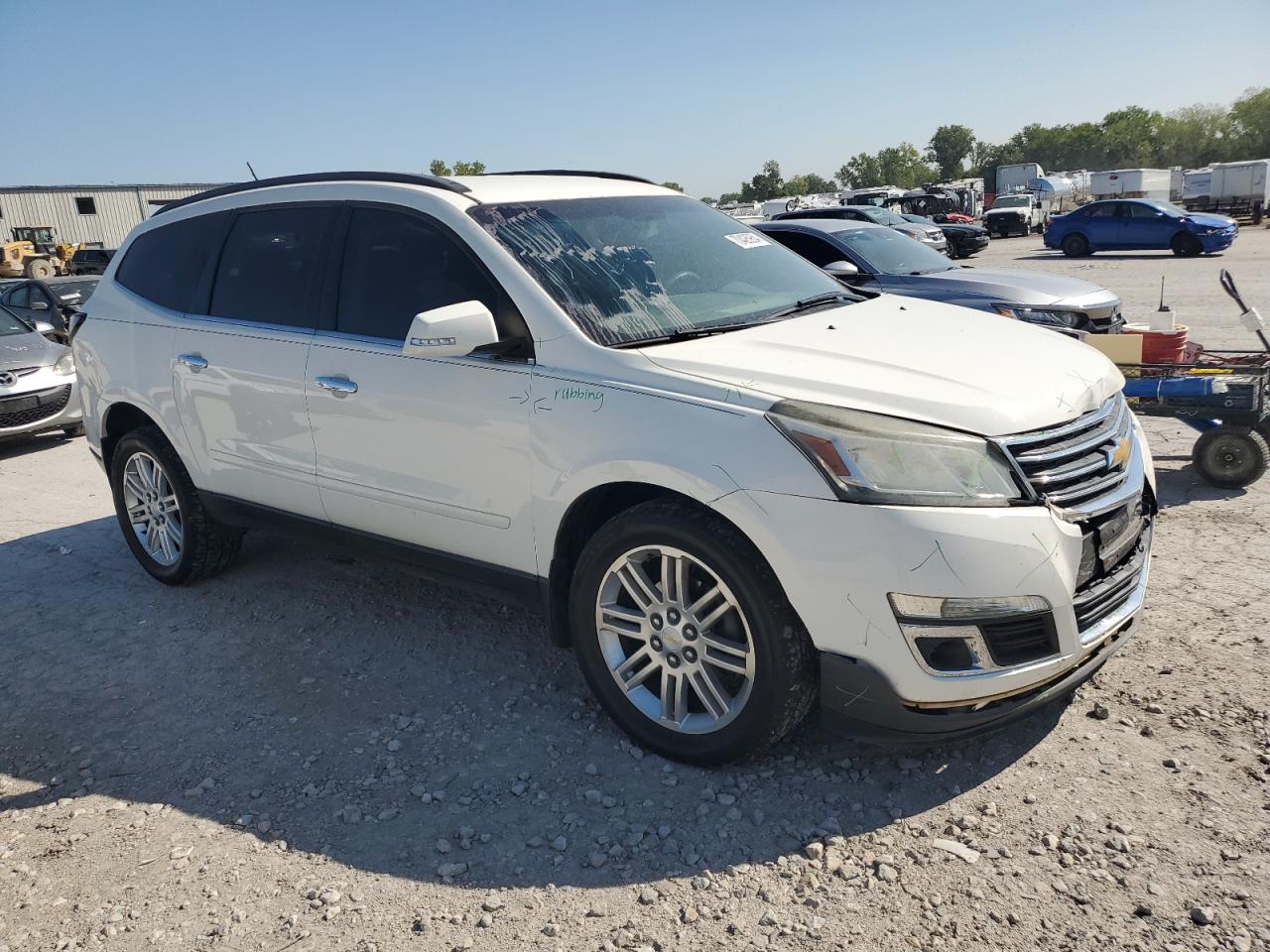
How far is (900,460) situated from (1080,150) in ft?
441

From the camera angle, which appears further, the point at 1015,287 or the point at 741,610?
the point at 1015,287

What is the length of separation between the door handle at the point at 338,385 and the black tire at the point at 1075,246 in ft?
93.7

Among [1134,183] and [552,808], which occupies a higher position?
[1134,183]

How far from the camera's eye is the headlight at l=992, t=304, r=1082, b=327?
7918 millimetres

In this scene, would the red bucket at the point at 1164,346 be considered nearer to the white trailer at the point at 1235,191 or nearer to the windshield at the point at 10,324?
the windshield at the point at 10,324

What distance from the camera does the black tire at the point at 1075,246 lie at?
28109 mm

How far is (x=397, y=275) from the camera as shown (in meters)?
3.91

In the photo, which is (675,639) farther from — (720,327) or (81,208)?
(81,208)

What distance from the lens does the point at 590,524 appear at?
3.48 metres

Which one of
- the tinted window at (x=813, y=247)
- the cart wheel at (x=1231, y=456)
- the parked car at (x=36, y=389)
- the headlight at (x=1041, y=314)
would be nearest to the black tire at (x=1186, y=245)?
the tinted window at (x=813, y=247)

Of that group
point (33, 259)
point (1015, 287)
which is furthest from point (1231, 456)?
Answer: point (33, 259)

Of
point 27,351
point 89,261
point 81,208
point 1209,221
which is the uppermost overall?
point 81,208

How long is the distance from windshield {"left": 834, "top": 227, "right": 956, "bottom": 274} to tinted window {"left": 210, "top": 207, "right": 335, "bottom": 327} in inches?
225

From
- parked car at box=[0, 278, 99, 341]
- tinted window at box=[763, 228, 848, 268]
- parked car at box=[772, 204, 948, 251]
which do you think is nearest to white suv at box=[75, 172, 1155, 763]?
tinted window at box=[763, 228, 848, 268]
